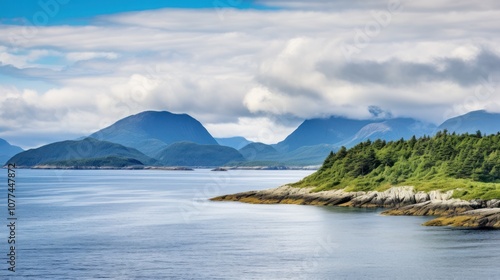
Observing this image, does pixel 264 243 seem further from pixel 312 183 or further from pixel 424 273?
pixel 312 183

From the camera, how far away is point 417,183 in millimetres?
165375

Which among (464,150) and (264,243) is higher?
(464,150)

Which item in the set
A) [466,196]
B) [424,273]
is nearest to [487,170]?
[466,196]

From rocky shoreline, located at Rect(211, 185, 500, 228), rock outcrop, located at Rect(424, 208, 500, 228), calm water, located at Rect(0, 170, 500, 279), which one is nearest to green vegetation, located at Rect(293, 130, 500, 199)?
rocky shoreline, located at Rect(211, 185, 500, 228)

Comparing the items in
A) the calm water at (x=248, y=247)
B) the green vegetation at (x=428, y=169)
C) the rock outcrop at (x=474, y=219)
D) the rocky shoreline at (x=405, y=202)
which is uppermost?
the green vegetation at (x=428, y=169)

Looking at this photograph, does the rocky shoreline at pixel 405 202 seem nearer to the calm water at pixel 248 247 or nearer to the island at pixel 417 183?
the island at pixel 417 183

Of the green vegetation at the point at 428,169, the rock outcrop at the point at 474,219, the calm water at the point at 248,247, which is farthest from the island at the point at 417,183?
the calm water at the point at 248,247

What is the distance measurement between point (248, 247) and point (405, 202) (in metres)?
65.5

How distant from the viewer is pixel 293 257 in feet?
303

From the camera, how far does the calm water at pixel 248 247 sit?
81.1 m

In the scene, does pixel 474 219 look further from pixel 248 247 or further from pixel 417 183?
pixel 417 183

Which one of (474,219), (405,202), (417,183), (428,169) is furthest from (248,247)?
(428,169)

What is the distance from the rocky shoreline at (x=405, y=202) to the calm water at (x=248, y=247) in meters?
6.25

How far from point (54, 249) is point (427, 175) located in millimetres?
103976
